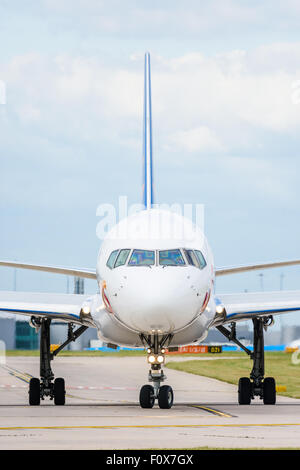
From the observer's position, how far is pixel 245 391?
27281 mm

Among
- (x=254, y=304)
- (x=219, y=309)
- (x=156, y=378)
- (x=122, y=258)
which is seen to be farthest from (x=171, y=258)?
(x=254, y=304)

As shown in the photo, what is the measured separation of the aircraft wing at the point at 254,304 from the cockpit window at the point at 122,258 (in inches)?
186

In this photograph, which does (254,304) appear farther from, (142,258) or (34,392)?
(34,392)

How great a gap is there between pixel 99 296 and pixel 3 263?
9.23ft

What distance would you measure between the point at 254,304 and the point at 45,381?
21.1 ft

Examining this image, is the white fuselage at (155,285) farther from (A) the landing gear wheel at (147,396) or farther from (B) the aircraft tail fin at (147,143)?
(B) the aircraft tail fin at (147,143)

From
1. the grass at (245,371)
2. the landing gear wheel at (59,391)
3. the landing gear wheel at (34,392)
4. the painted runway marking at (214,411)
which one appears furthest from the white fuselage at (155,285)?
the grass at (245,371)

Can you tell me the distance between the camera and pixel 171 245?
22.1 meters

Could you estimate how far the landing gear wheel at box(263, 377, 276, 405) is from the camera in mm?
27156

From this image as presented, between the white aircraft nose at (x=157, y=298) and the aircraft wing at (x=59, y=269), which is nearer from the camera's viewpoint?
the white aircraft nose at (x=157, y=298)

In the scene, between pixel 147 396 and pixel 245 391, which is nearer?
pixel 147 396

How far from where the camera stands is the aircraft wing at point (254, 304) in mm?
26516

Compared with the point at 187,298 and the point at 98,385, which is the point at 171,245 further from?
the point at 98,385
